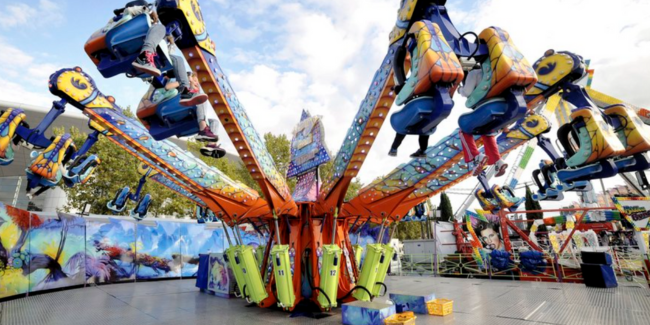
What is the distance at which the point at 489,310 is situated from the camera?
6.79m

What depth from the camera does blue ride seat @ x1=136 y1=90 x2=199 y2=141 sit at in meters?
2.98

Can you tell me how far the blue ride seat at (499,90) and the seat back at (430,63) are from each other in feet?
0.77

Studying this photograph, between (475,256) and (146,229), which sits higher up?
(146,229)

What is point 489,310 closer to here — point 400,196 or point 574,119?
point 400,196

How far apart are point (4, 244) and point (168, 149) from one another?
6.18m

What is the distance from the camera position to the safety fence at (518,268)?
464 inches

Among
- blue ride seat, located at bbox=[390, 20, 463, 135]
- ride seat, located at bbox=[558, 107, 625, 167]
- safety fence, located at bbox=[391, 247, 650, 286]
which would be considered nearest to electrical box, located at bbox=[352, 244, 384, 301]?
ride seat, located at bbox=[558, 107, 625, 167]

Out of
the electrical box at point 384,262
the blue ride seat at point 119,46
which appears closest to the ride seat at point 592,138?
the blue ride seat at point 119,46

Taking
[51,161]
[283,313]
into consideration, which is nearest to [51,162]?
[51,161]

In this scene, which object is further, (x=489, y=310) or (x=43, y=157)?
(x=489, y=310)

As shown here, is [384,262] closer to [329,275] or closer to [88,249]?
[329,275]

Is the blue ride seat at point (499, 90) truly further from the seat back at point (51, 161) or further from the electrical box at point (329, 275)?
the seat back at point (51, 161)

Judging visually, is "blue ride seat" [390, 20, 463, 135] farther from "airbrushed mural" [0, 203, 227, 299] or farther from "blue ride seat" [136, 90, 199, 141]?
"airbrushed mural" [0, 203, 227, 299]

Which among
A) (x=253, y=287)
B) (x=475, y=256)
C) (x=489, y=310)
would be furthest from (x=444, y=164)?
(x=475, y=256)
